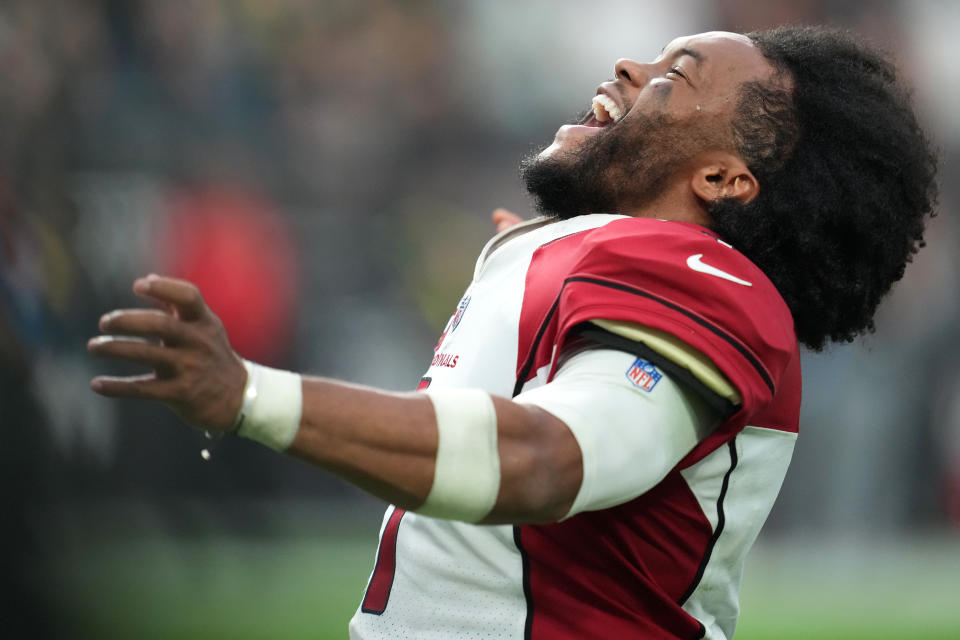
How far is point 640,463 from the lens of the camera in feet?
4.11

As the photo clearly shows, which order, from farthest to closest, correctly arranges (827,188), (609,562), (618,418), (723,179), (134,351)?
1. (723,179)
2. (827,188)
3. (609,562)
4. (618,418)
5. (134,351)

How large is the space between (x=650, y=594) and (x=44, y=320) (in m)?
3.00

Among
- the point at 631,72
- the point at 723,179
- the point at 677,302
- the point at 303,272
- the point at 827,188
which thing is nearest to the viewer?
the point at 677,302

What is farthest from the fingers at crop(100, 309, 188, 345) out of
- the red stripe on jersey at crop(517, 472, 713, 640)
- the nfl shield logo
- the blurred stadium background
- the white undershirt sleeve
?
the blurred stadium background

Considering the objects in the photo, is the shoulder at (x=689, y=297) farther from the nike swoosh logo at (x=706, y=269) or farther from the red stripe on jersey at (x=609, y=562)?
the red stripe on jersey at (x=609, y=562)

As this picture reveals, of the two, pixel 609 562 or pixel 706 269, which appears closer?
pixel 706 269

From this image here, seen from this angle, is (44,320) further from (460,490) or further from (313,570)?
(460,490)

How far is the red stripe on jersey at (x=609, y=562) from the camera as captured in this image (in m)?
1.51

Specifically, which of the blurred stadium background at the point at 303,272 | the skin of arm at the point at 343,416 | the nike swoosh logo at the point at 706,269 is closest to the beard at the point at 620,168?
the nike swoosh logo at the point at 706,269

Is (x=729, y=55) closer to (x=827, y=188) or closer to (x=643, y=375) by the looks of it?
(x=827, y=188)

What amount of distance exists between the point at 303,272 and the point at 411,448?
11.3 feet

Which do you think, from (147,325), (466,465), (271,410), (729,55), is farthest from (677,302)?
(729,55)

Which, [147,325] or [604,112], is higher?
[604,112]

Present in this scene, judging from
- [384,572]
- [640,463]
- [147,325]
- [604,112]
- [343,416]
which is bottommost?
[384,572]
